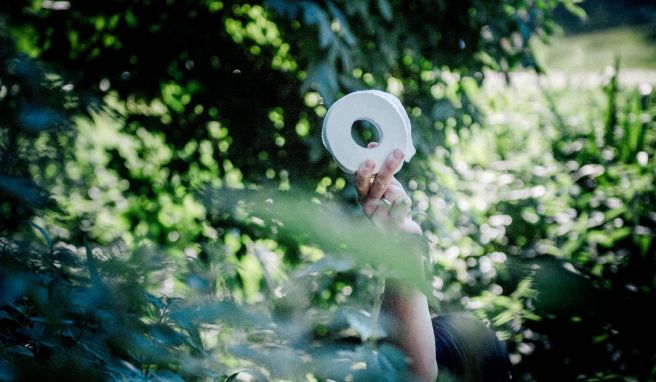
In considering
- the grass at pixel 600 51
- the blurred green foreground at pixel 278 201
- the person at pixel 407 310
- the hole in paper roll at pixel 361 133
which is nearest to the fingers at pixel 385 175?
the person at pixel 407 310

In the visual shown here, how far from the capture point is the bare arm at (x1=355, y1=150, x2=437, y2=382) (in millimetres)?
1382

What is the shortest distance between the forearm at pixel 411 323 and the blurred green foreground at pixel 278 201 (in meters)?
0.10

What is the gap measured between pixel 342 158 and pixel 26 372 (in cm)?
97

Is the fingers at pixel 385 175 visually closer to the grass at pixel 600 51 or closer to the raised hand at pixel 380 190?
the raised hand at pixel 380 190

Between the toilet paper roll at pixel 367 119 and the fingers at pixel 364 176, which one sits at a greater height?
the toilet paper roll at pixel 367 119

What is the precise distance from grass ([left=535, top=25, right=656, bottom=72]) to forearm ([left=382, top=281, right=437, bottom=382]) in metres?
13.5

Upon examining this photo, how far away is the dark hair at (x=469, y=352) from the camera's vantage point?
1.65 metres

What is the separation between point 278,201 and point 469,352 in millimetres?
858

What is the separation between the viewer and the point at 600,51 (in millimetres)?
16375

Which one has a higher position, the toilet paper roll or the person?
the toilet paper roll

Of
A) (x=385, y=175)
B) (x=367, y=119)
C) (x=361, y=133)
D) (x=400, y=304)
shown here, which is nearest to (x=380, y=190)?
(x=385, y=175)

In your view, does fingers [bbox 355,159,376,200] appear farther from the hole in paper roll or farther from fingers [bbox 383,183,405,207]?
the hole in paper roll

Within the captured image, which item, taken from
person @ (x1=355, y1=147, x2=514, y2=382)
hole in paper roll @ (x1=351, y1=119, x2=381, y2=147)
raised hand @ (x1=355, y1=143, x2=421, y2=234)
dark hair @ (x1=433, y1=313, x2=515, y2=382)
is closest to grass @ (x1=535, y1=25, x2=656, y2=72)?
hole in paper roll @ (x1=351, y1=119, x2=381, y2=147)

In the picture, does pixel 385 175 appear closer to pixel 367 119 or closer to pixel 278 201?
pixel 367 119
